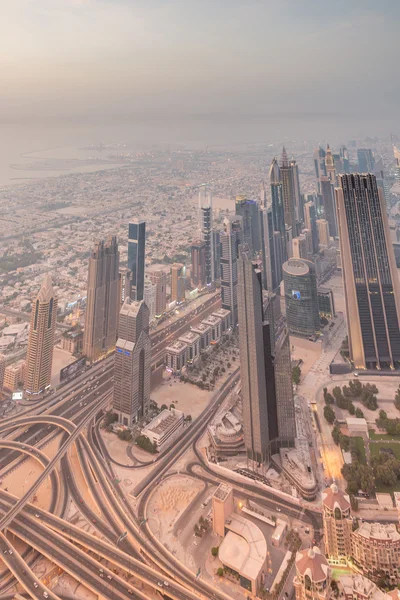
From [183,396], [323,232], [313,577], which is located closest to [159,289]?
[183,396]

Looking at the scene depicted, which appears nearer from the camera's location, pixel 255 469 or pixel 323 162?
pixel 255 469

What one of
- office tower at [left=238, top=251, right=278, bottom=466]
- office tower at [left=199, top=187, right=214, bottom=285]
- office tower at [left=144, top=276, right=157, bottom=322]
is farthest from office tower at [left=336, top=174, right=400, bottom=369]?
office tower at [left=144, top=276, right=157, bottom=322]

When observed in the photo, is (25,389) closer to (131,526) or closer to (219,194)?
(131,526)

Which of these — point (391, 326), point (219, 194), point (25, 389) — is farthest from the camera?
point (219, 194)

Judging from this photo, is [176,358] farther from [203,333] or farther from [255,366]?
[255,366]

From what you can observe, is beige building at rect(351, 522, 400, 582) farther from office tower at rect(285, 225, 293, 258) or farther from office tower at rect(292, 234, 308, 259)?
office tower at rect(285, 225, 293, 258)

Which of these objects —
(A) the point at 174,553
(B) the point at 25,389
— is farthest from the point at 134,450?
(B) the point at 25,389
